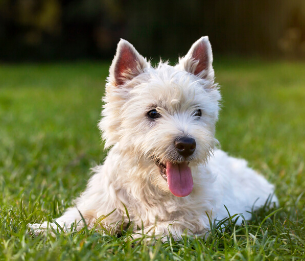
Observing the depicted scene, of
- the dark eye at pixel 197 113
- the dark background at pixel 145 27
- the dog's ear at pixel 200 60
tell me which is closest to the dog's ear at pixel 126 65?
the dog's ear at pixel 200 60

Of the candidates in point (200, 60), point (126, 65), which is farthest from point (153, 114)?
point (200, 60)

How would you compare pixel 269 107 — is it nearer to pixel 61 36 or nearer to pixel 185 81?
pixel 185 81

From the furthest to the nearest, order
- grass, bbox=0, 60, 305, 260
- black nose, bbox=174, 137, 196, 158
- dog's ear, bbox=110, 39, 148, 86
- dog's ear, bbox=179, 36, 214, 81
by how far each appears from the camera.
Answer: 1. dog's ear, bbox=179, 36, 214, 81
2. dog's ear, bbox=110, 39, 148, 86
3. black nose, bbox=174, 137, 196, 158
4. grass, bbox=0, 60, 305, 260

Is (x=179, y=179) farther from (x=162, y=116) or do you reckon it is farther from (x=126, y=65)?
(x=126, y=65)

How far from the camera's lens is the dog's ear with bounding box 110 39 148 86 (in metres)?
3.48

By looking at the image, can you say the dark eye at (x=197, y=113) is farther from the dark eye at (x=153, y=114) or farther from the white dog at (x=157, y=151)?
the dark eye at (x=153, y=114)

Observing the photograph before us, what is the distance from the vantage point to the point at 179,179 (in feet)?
10.7

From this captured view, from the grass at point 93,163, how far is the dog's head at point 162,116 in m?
0.60

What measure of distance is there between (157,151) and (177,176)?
0.31m

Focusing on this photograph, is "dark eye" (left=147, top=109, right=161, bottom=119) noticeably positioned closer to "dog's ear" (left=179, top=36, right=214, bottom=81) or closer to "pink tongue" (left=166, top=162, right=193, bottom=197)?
"pink tongue" (left=166, top=162, right=193, bottom=197)

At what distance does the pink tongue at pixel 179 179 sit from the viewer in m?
3.23

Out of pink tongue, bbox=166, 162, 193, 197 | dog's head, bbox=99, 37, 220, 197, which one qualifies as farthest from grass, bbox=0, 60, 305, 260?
dog's head, bbox=99, 37, 220, 197

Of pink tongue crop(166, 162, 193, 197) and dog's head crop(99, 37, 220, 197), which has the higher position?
dog's head crop(99, 37, 220, 197)

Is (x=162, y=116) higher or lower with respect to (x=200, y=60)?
lower
